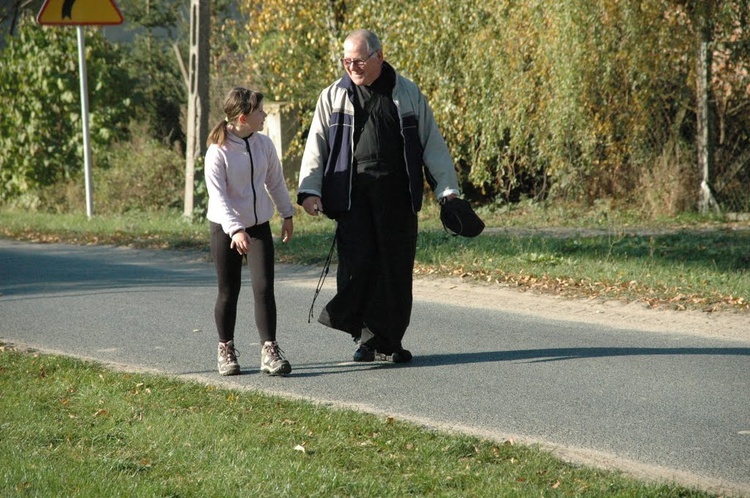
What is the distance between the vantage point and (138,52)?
29.1 m

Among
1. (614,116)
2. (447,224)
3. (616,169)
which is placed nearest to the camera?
(447,224)

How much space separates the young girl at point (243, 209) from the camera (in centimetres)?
657

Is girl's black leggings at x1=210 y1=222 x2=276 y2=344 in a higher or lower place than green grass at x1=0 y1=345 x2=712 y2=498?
higher

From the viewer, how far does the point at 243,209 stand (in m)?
6.64

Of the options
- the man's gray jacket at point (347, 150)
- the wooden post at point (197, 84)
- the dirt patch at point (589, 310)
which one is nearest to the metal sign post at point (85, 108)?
the wooden post at point (197, 84)

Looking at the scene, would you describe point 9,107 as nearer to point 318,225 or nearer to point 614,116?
point 318,225

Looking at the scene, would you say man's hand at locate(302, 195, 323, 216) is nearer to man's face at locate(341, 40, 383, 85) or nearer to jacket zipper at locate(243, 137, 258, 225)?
jacket zipper at locate(243, 137, 258, 225)

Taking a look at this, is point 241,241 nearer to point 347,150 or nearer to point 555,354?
point 347,150

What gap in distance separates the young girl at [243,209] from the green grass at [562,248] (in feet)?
12.7

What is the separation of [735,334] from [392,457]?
4.07 metres

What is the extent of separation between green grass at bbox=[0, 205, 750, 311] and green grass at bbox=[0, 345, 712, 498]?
179 inches

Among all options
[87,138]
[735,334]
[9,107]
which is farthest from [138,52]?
[735,334]

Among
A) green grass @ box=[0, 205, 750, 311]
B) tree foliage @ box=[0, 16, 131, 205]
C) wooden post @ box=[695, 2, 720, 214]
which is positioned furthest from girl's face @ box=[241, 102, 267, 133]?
tree foliage @ box=[0, 16, 131, 205]

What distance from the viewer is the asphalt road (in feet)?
17.6
